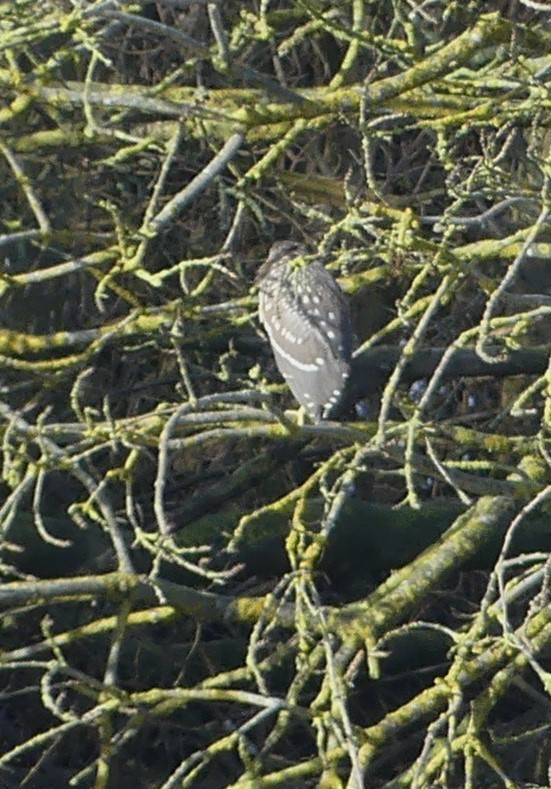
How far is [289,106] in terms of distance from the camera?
17.4 feet

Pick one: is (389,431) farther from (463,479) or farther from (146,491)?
(146,491)

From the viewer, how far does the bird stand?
6.15 meters

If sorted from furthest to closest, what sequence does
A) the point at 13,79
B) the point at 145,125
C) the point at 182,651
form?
1. the point at 182,651
2. the point at 145,125
3. the point at 13,79

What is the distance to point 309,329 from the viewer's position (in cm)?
642

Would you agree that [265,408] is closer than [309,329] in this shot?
Yes

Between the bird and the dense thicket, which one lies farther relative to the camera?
the bird

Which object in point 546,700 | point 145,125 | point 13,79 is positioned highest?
point 13,79

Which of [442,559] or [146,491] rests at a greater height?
[442,559]

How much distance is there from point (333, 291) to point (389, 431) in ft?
4.72

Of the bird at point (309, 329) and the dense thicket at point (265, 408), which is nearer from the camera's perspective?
the dense thicket at point (265, 408)

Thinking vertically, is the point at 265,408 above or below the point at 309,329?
above

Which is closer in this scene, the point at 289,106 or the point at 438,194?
the point at 289,106

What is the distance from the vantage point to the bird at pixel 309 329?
615 cm

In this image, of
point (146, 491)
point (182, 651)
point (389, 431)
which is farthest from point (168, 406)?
point (146, 491)
